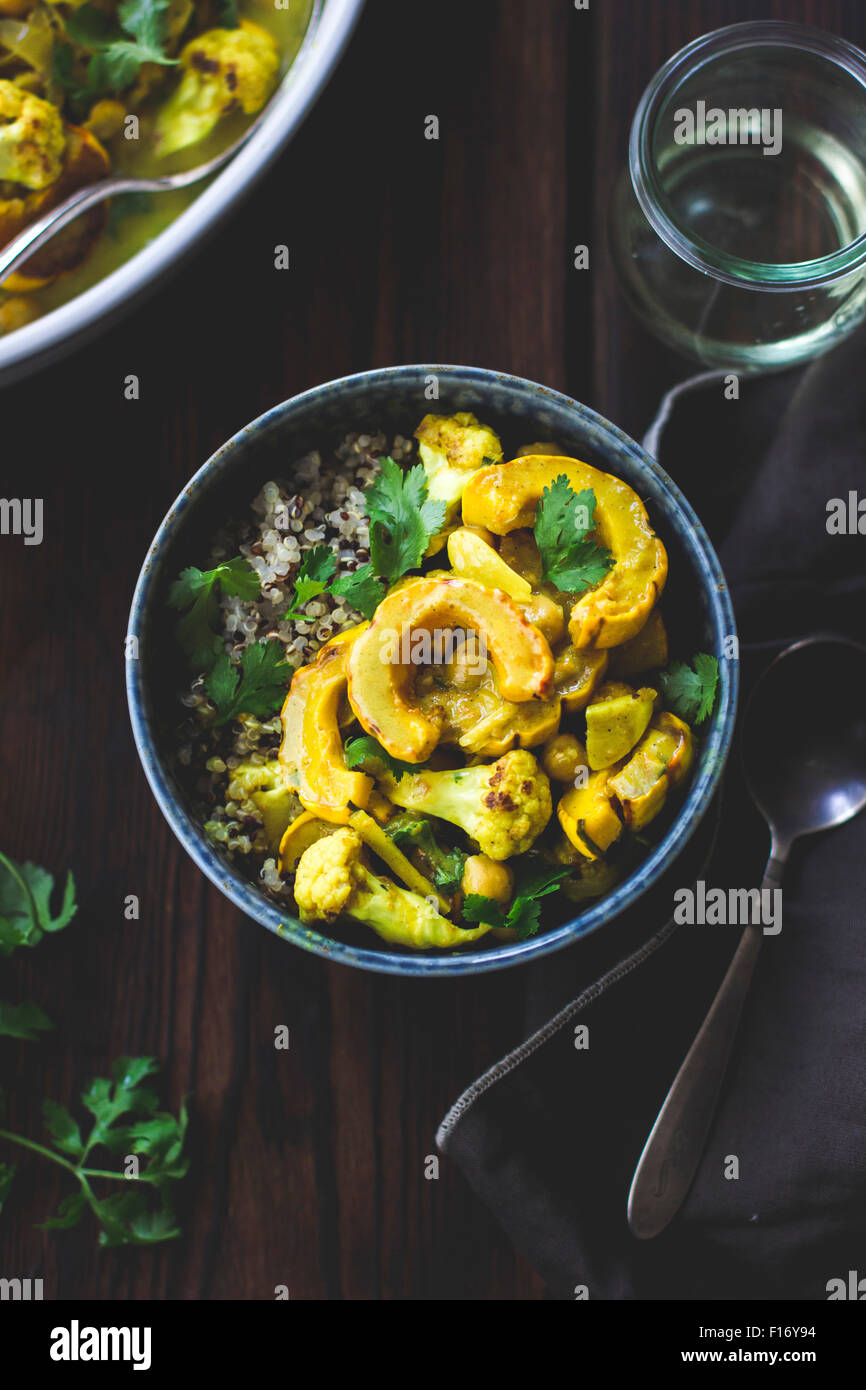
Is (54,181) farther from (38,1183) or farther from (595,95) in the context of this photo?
(38,1183)

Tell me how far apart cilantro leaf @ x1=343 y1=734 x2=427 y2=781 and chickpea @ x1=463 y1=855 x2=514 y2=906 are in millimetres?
89

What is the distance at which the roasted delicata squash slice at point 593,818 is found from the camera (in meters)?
0.91

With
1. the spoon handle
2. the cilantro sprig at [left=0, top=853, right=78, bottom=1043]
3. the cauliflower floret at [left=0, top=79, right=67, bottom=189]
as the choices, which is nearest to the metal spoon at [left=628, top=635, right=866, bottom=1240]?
the spoon handle

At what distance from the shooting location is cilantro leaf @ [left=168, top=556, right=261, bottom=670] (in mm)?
986

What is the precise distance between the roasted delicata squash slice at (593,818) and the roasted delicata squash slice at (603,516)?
0.11 meters

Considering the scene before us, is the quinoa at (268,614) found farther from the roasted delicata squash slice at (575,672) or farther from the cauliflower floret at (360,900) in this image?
the roasted delicata squash slice at (575,672)

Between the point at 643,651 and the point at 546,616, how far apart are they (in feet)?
0.39

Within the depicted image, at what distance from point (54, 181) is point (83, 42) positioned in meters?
0.16

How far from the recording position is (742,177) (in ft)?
4.06

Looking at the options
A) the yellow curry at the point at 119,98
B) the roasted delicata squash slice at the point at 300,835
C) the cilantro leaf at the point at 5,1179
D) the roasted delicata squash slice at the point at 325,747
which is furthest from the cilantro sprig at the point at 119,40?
the cilantro leaf at the point at 5,1179

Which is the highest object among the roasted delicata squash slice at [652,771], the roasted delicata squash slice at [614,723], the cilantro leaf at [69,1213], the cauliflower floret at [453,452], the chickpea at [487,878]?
the cauliflower floret at [453,452]

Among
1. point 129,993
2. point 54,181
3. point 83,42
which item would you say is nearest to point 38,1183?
point 129,993

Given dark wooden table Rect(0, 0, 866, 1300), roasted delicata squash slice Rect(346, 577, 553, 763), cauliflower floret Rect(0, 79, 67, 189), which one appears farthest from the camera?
dark wooden table Rect(0, 0, 866, 1300)

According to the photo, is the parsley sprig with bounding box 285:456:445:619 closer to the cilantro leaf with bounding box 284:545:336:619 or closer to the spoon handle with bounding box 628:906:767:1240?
the cilantro leaf with bounding box 284:545:336:619
